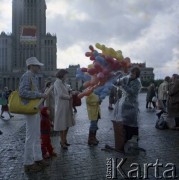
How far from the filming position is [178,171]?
20.4 feet

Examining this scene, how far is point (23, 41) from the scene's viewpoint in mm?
137750

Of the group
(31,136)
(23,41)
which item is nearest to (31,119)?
(31,136)

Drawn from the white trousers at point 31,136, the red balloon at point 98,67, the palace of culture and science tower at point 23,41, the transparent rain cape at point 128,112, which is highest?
the palace of culture and science tower at point 23,41

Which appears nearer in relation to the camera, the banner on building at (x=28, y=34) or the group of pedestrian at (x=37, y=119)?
the group of pedestrian at (x=37, y=119)

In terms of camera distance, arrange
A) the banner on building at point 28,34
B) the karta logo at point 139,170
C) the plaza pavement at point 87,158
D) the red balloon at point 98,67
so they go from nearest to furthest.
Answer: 1. the karta logo at point 139,170
2. the plaza pavement at point 87,158
3. the red balloon at point 98,67
4. the banner on building at point 28,34

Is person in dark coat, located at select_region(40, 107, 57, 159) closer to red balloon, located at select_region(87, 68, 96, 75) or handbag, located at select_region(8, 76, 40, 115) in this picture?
handbag, located at select_region(8, 76, 40, 115)

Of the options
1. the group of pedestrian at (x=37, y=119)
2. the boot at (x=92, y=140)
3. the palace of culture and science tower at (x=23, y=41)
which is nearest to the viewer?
the group of pedestrian at (x=37, y=119)

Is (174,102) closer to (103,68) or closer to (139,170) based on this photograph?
(103,68)

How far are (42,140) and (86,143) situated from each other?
1.81m

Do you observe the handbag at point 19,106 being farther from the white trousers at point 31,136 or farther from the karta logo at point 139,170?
the karta logo at point 139,170

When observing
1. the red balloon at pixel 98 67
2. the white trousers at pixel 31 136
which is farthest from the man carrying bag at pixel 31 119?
the red balloon at pixel 98 67

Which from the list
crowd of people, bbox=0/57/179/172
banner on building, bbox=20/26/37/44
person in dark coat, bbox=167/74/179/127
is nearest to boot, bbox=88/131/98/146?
crowd of people, bbox=0/57/179/172

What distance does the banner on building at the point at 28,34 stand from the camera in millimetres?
135863

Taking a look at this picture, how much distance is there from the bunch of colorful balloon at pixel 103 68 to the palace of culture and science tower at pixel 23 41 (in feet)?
421
